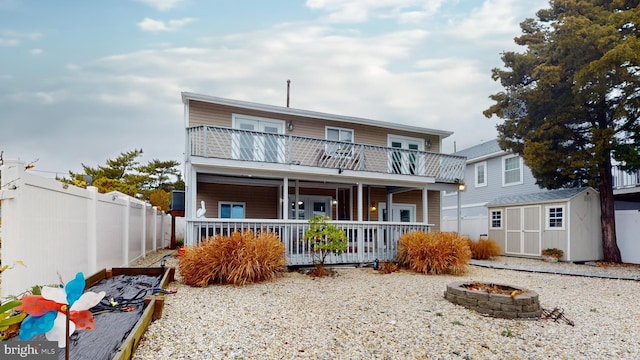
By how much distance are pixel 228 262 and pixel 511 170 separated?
16100 mm

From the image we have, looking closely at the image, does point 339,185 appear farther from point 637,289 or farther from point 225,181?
point 637,289

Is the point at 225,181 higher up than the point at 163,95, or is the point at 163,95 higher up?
the point at 163,95

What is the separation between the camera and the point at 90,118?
1689 cm

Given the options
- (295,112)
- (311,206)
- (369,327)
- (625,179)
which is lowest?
(369,327)

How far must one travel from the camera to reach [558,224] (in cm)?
1230

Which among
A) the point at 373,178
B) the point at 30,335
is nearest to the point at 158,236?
the point at 373,178

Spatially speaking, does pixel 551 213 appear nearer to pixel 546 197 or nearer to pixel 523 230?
pixel 546 197

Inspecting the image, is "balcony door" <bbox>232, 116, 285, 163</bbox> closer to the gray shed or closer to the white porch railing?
the white porch railing

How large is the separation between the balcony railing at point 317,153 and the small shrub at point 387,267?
3132mm

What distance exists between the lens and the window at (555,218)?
12203 mm

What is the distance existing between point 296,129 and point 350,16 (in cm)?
409

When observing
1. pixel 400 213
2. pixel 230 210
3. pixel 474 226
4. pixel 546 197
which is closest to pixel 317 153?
pixel 230 210

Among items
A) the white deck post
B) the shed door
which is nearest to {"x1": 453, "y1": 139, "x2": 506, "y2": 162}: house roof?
the shed door

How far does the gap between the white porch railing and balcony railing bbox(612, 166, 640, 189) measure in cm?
842
